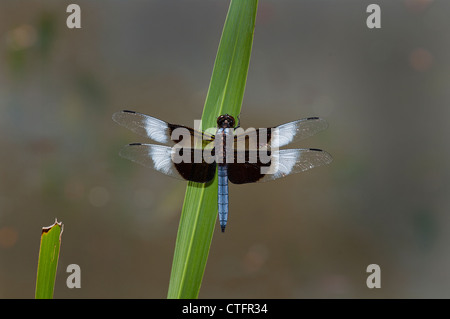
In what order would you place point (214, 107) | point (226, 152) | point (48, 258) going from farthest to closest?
point (226, 152) < point (214, 107) < point (48, 258)

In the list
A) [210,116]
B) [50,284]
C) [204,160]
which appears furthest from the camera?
[204,160]

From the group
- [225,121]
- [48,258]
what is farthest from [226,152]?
[48,258]

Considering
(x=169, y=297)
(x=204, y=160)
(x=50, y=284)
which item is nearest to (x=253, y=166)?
(x=204, y=160)

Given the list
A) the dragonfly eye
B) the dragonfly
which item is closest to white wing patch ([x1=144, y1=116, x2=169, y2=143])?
the dragonfly

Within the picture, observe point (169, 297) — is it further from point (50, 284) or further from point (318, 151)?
point (318, 151)

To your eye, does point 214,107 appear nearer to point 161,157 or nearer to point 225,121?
point 225,121

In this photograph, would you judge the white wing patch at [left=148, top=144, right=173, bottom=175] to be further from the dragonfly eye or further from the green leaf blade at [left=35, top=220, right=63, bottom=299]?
the green leaf blade at [left=35, top=220, right=63, bottom=299]
